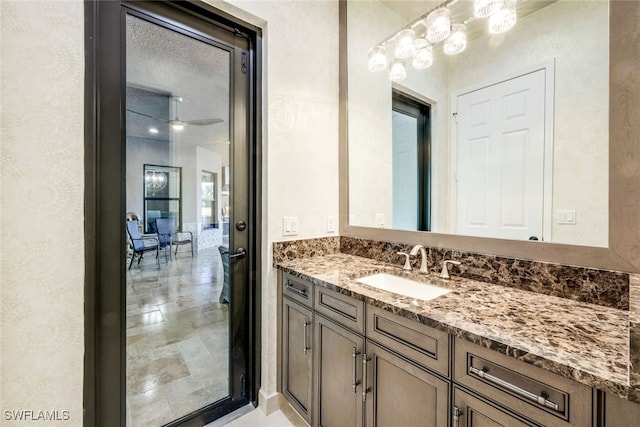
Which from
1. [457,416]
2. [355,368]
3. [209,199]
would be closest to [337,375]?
[355,368]

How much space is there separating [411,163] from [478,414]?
52.8 inches

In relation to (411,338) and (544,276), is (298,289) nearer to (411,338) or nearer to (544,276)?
(411,338)

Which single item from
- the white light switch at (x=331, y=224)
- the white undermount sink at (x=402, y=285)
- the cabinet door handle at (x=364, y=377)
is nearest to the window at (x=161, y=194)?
the white light switch at (x=331, y=224)

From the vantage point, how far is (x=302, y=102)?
1.83 metres

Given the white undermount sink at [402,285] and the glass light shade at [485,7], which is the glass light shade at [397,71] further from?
the white undermount sink at [402,285]

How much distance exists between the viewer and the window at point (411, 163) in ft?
5.42

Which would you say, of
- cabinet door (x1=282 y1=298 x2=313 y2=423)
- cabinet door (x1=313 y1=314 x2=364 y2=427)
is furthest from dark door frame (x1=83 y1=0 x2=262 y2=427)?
cabinet door (x1=313 y1=314 x2=364 y2=427)

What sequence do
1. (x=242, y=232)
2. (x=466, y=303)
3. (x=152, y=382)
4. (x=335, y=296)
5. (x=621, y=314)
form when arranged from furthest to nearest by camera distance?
(x=242, y=232)
(x=152, y=382)
(x=335, y=296)
(x=466, y=303)
(x=621, y=314)

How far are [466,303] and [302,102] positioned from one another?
59.9 inches

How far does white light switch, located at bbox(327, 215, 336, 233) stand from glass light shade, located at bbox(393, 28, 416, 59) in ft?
3.87

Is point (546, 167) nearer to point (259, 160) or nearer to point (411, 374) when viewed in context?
point (411, 374)

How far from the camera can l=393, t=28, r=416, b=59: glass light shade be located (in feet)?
5.63
